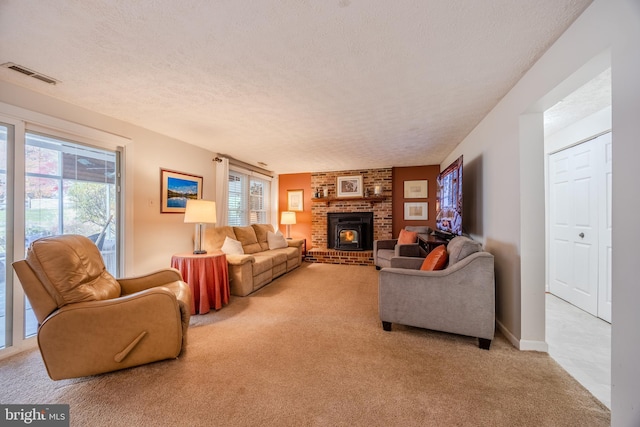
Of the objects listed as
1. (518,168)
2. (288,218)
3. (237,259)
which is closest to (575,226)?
(518,168)

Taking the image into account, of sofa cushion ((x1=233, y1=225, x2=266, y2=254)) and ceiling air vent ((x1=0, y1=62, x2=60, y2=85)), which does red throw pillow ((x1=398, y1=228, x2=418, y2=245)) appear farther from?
ceiling air vent ((x1=0, y1=62, x2=60, y2=85))

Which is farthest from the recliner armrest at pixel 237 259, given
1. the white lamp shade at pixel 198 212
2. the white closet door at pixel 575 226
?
the white closet door at pixel 575 226

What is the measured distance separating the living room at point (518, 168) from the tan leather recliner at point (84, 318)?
1.31 meters

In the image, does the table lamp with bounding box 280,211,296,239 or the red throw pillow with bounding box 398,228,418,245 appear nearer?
the red throw pillow with bounding box 398,228,418,245

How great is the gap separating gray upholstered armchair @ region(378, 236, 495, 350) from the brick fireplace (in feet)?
10.3

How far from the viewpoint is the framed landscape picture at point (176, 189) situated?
10.8 feet

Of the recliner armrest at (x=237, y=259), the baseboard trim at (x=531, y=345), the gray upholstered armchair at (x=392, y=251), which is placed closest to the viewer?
the baseboard trim at (x=531, y=345)

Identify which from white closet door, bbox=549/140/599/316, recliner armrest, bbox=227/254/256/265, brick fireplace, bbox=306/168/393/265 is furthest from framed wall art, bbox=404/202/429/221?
recliner armrest, bbox=227/254/256/265

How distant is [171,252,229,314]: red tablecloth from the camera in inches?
107

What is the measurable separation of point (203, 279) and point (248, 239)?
5.86ft

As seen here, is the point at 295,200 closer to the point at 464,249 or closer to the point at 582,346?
the point at 464,249

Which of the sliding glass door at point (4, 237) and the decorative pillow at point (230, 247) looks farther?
the decorative pillow at point (230, 247)

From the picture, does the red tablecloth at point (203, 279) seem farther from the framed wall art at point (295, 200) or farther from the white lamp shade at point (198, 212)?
the framed wall art at point (295, 200)

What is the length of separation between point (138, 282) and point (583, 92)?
176 inches
